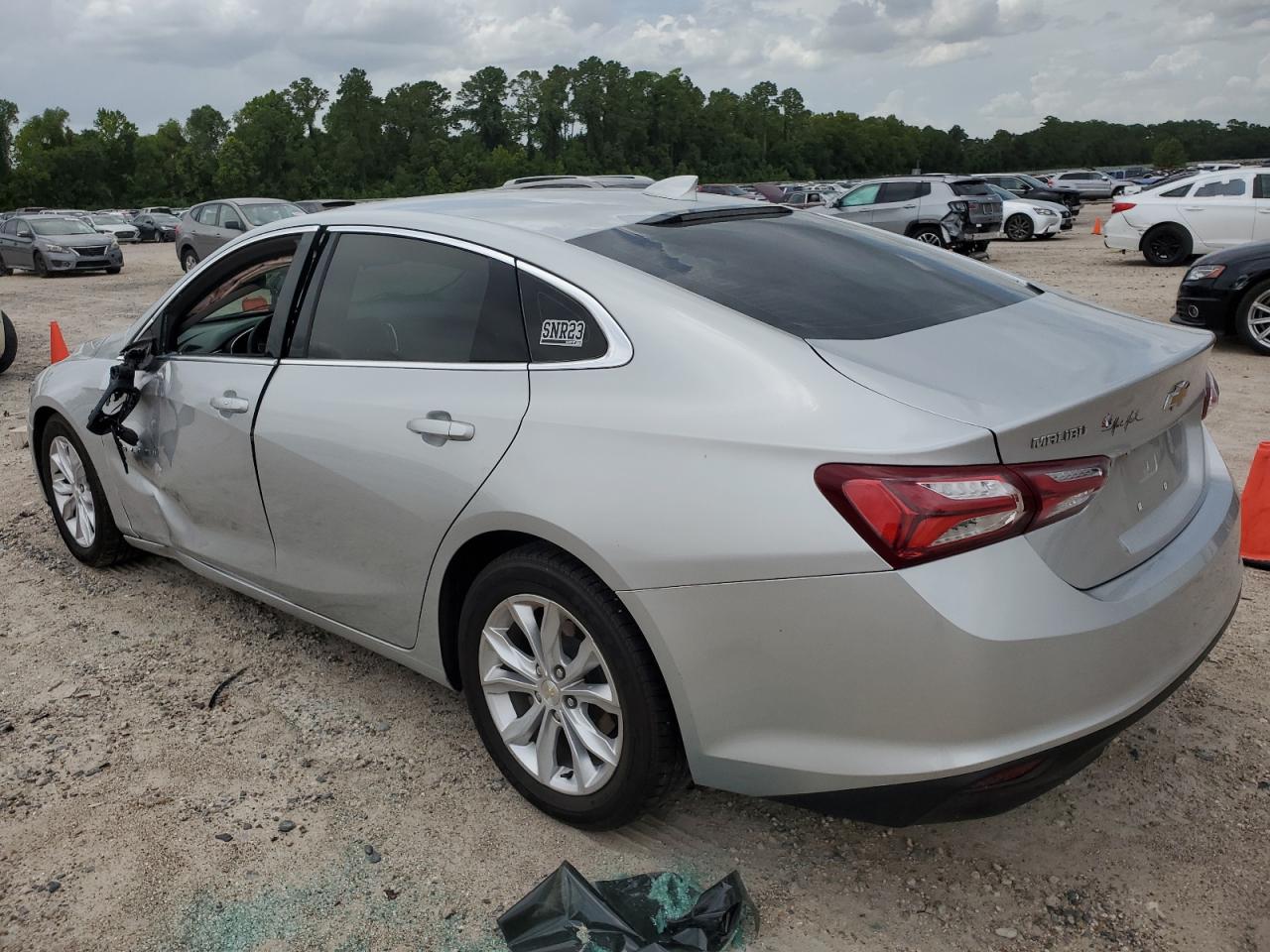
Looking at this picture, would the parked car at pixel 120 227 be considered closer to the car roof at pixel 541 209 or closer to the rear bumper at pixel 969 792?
the car roof at pixel 541 209

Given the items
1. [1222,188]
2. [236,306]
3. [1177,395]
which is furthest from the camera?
[1222,188]

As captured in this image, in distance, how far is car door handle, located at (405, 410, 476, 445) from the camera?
9.18 ft

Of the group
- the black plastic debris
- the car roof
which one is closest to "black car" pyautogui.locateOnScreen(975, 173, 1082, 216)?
the car roof

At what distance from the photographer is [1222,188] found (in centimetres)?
1677

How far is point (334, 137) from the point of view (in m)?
109

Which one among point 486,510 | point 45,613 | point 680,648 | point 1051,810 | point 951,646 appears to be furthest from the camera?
point 45,613

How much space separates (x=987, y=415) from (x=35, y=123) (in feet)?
391

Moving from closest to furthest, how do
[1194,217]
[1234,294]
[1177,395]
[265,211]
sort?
1. [1177,395]
2. [1234,294]
3. [1194,217]
4. [265,211]

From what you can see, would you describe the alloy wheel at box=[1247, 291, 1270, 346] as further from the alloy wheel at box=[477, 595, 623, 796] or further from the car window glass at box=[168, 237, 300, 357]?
the alloy wheel at box=[477, 595, 623, 796]

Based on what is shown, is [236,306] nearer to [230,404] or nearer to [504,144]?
[230,404]

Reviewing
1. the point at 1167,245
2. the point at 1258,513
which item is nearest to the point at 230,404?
the point at 1258,513

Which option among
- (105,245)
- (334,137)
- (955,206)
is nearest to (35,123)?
(334,137)

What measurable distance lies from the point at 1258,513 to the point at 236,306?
4.27m

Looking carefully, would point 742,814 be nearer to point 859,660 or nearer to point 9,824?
point 859,660
